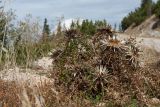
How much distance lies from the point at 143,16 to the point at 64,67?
57.7 m

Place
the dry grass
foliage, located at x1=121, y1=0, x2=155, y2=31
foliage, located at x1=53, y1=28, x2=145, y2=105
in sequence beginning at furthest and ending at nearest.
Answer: foliage, located at x1=121, y1=0, x2=155, y2=31 < foliage, located at x1=53, y1=28, x2=145, y2=105 < the dry grass

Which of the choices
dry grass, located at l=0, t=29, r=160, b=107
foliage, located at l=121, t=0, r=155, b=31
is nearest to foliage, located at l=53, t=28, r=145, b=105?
dry grass, located at l=0, t=29, r=160, b=107

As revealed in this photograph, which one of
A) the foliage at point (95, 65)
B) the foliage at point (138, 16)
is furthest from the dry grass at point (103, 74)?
the foliage at point (138, 16)

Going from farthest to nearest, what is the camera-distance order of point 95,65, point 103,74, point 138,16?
point 138,16 < point 95,65 < point 103,74

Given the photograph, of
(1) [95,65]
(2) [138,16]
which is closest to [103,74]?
(1) [95,65]

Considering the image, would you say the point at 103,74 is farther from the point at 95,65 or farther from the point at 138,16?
the point at 138,16

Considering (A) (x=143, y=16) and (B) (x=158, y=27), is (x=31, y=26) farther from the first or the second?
(A) (x=143, y=16)

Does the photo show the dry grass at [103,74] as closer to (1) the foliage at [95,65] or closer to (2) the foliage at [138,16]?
(1) the foliage at [95,65]

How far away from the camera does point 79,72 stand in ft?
41.1

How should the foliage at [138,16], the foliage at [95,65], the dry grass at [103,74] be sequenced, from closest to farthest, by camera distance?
the dry grass at [103,74], the foliage at [95,65], the foliage at [138,16]

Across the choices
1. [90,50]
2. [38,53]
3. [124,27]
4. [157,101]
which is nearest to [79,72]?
[90,50]

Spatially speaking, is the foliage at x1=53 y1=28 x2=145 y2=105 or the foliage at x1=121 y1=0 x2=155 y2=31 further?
the foliage at x1=121 y1=0 x2=155 y2=31

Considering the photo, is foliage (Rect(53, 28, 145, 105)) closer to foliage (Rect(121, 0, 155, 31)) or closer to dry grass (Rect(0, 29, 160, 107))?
dry grass (Rect(0, 29, 160, 107))

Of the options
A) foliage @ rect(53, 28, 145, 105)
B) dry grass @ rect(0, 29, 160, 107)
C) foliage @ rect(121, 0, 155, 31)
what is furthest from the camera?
foliage @ rect(121, 0, 155, 31)
